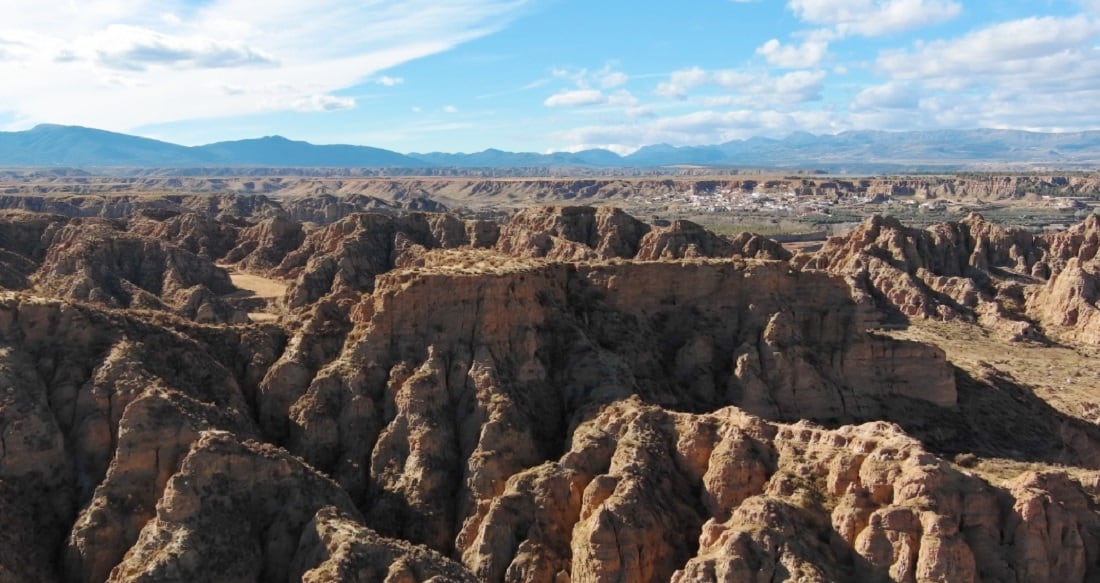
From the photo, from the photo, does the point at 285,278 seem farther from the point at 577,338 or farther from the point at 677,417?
the point at 677,417

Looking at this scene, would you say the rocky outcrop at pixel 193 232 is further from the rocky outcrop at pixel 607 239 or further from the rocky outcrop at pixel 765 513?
the rocky outcrop at pixel 765 513

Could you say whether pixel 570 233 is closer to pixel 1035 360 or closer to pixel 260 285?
pixel 260 285

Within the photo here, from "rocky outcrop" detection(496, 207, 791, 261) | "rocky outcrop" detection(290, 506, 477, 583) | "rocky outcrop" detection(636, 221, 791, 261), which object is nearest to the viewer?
"rocky outcrop" detection(290, 506, 477, 583)

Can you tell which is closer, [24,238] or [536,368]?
[536,368]

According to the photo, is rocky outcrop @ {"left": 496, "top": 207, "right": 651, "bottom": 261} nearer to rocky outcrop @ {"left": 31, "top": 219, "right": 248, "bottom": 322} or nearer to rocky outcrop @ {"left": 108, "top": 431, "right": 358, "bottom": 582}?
rocky outcrop @ {"left": 31, "top": 219, "right": 248, "bottom": 322}

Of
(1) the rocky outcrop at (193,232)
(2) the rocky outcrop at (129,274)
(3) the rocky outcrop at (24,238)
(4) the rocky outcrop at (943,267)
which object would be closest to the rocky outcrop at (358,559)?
(2) the rocky outcrop at (129,274)

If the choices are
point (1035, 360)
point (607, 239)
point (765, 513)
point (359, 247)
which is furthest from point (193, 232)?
point (765, 513)

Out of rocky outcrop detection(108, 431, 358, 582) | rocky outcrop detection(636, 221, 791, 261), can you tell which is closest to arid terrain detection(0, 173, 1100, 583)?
rocky outcrop detection(108, 431, 358, 582)

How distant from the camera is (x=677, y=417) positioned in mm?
34125

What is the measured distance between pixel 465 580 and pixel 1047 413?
1362 inches

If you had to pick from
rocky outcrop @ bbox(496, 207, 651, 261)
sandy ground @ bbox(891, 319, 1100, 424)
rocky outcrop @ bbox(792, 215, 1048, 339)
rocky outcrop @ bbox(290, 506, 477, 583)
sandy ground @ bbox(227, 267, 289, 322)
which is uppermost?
rocky outcrop @ bbox(496, 207, 651, 261)

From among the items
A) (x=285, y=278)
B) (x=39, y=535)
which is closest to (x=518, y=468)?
(x=39, y=535)

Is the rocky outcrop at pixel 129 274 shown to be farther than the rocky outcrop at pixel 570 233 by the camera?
No

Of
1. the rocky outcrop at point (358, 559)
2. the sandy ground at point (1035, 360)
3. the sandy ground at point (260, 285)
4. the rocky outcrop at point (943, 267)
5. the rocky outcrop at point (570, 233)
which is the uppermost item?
the rocky outcrop at point (570, 233)
